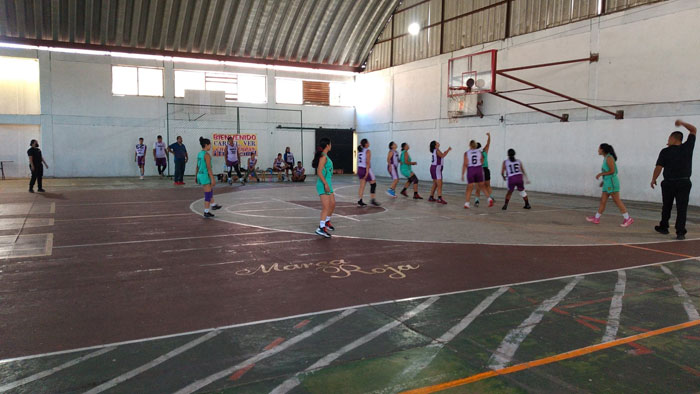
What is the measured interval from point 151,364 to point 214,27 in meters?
26.1

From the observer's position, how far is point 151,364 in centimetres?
Result: 397

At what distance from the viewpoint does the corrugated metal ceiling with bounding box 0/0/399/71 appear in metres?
24.0

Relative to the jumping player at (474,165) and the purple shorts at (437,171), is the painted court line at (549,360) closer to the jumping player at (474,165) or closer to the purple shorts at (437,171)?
the jumping player at (474,165)

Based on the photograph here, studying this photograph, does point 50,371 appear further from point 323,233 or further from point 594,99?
point 594,99

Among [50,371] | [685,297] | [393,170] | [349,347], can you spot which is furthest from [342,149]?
[50,371]

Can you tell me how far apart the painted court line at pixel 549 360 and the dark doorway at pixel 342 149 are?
28.3 meters

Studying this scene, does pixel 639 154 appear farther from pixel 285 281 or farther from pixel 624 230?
pixel 285 281

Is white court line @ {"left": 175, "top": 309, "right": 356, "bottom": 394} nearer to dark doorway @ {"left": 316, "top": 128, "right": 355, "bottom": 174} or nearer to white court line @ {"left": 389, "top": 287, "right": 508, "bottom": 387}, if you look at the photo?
white court line @ {"left": 389, "top": 287, "right": 508, "bottom": 387}

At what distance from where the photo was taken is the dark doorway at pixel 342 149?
32.8m

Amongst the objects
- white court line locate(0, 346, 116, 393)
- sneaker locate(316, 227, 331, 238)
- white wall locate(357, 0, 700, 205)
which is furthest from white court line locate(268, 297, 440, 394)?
white wall locate(357, 0, 700, 205)

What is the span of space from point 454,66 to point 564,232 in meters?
16.1

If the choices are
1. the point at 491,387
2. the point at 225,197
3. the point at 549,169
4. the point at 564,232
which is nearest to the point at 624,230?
the point at 564,232

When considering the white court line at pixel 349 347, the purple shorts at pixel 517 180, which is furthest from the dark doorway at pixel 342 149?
the white court line at pixel 349 347

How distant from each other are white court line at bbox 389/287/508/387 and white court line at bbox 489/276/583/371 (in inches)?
17.6
